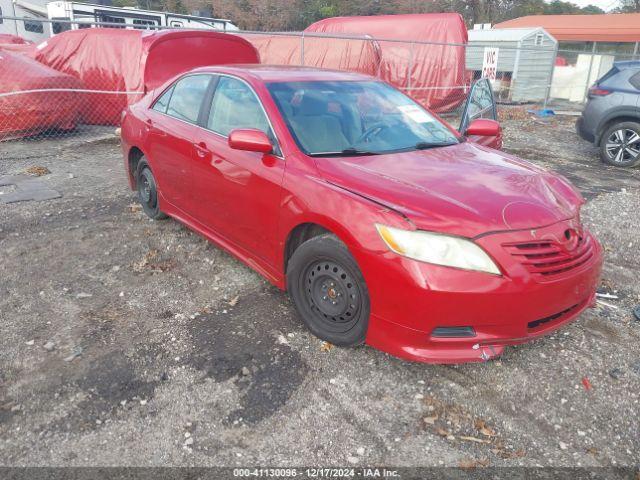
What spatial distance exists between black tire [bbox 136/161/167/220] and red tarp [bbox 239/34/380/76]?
27.9 feet

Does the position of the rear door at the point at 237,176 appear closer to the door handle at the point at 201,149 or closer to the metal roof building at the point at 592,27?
the door handle at the point at 201,149

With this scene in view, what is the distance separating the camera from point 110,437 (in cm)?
245

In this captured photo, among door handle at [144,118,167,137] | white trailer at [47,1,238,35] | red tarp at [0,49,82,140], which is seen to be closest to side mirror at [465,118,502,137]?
door handle at [144,118,167,137]

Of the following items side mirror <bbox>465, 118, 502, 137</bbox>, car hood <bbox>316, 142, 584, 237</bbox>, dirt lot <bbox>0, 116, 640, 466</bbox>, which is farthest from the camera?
side mirror <bbox>465, 118, 502, 137</bbox>

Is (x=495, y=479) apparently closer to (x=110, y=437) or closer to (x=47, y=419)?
(x=110, y=437)

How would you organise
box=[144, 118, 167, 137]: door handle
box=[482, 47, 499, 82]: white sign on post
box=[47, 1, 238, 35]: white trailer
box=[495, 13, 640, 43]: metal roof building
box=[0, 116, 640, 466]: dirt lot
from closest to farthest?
box=[0, 116, 640, 466]: dirt lot, box=[144, 118, 167, 137]: door handle, box=[482, 47, 499, 82]: white sign on post, box=[47, 1, 238, 35]: white trailer, box=[495, 13, 640, 43]: metal roof building

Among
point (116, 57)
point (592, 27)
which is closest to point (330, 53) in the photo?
point (116, 57)

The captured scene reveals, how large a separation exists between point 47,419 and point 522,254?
2588 millimetres

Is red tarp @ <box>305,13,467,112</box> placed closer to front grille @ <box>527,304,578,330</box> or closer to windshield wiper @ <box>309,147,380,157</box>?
windshield wiper @ <box>309,147,380,157</box>

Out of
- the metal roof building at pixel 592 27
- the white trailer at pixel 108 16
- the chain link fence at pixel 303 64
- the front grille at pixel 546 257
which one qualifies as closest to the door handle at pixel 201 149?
the front grille at pixel 546 257

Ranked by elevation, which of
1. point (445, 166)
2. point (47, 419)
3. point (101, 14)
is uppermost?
point (101, 14)

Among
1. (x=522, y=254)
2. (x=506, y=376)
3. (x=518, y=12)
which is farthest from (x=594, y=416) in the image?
(x=518, y=12)

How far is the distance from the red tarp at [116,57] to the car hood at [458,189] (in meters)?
6.89

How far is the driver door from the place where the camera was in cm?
562
